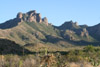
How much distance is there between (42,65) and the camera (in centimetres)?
1352

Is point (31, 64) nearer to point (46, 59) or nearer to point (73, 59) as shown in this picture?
point (46, 59)

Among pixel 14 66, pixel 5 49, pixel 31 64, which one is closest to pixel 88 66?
pixel 31 64

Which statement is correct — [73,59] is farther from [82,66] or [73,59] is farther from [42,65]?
[42,65]

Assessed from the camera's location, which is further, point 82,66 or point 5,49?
point 5,49

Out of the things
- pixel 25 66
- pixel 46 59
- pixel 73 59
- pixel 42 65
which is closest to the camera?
pixel 46 59

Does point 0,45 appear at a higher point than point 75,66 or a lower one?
higher

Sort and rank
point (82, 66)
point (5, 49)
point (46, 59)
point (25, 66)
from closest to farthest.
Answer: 1. point (46, 59)
2. point (25, 66)
3. point (82, 66)
4. point (5, 49)

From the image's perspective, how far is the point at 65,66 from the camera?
50.1 feet

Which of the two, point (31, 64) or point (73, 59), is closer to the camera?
point (31, 64)

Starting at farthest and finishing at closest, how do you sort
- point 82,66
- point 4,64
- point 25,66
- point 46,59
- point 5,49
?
point 5,49, point 82,66, point 4,64, point 25,66, point 46,59

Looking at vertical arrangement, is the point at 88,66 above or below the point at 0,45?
below

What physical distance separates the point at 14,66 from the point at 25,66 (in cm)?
70

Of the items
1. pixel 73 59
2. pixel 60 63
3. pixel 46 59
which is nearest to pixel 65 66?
pixel 60 63

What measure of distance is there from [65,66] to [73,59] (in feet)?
35.3
